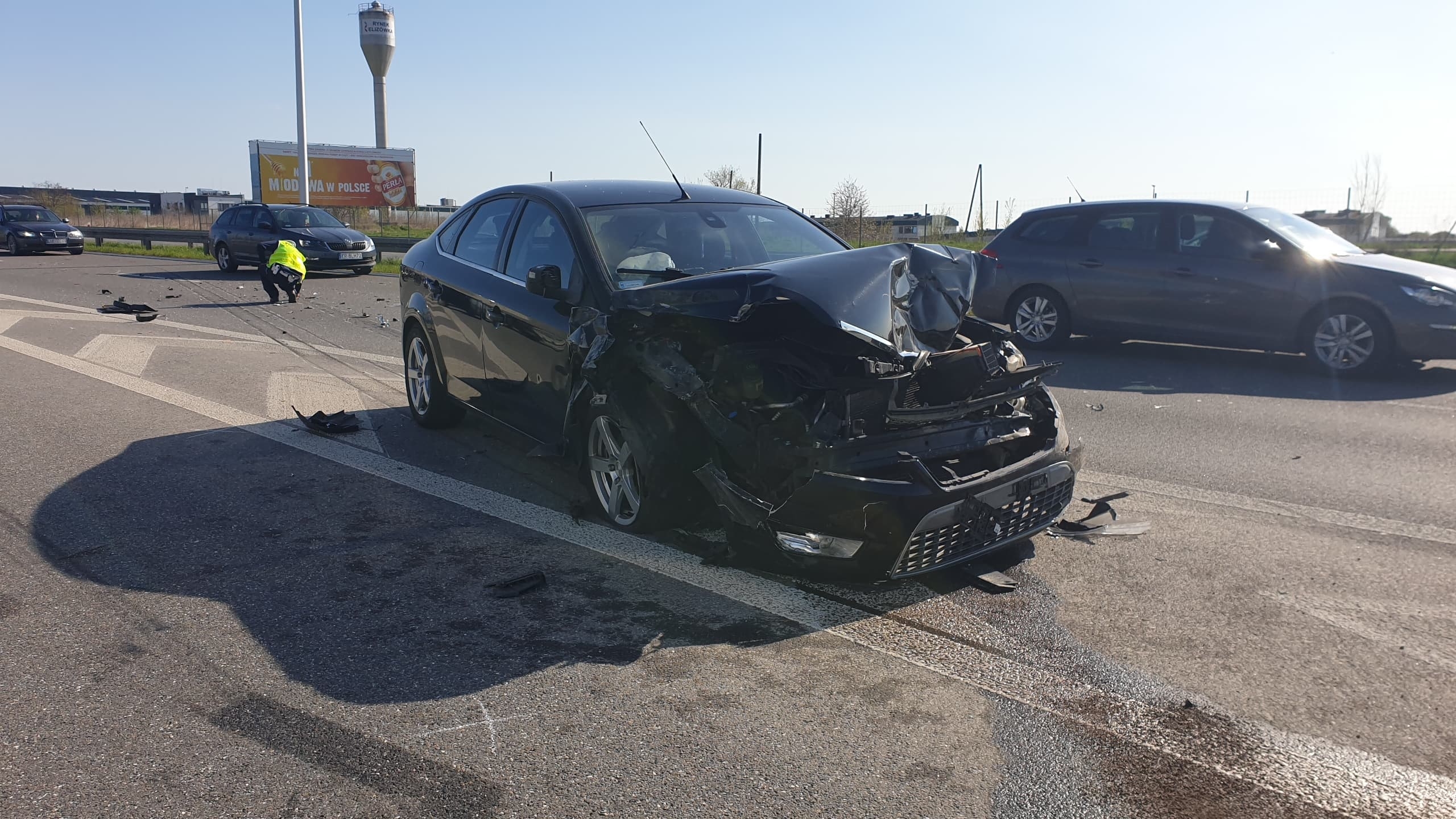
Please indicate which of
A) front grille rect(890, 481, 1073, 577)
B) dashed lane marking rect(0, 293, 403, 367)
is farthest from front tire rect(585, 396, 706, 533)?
dashed lane marking rect(0, 293, 403, 367)

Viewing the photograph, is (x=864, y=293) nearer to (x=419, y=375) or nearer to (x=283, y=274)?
(x=419, y=375)

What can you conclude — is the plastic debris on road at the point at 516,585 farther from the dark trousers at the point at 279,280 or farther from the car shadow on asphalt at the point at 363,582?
the dark trousers at the point at 279,280

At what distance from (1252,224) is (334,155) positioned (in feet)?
188

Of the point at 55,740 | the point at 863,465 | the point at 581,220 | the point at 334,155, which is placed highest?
the point at 334,155

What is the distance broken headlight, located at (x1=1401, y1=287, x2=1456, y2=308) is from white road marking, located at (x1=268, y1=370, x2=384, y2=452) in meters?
8.77

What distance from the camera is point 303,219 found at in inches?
862

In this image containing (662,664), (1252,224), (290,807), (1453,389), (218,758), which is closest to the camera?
(290,807)

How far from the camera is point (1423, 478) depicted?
6.06m

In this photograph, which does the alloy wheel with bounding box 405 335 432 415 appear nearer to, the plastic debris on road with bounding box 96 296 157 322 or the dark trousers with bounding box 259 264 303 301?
the plastic debris on road with bounding box 96 296 157 322

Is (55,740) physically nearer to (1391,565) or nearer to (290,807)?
(290,807)

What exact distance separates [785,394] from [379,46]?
260 ft

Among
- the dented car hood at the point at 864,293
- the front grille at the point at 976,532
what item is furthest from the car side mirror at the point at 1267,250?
the front grille at the point at 976,532

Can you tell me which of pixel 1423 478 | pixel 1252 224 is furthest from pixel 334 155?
pixel 1423 478

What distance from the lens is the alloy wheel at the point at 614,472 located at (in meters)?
4.67
